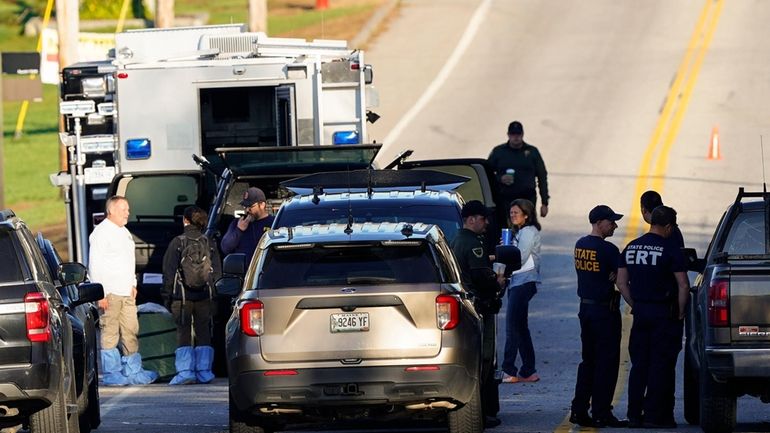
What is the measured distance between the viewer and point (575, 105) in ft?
122

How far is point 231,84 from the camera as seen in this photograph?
2184 cm

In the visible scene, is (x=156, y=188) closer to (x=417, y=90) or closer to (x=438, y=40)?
(x=417, y=90)

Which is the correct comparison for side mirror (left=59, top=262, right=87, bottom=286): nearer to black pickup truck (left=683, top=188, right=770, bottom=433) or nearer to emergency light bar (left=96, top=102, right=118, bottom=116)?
black pickup truck (left=683, top=188, right=770, bottom=433)

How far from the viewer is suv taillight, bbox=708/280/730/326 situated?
1198 cm

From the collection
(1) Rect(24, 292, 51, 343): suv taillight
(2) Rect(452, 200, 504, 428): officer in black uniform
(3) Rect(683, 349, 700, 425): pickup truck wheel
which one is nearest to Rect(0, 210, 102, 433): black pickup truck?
(1) Rect(24, 292, 51, 343): suv taillight

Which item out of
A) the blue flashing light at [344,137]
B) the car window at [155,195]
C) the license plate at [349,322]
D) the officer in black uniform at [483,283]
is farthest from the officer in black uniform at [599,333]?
the car window at [155,195]

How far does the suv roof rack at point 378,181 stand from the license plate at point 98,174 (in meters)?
6.18

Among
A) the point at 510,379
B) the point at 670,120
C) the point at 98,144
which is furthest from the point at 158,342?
the point at 670,120

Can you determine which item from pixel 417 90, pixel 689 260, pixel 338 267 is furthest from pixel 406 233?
pixel 417 90

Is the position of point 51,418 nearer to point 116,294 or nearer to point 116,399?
point 116,399

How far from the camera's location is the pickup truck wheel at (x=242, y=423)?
11.8 m

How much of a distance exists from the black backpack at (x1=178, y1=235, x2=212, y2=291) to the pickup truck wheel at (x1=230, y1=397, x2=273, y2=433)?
18.1ft

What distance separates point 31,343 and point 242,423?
156 cm

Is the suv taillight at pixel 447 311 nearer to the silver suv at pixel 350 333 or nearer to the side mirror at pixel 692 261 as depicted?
the silver suv at pixel 350 333
